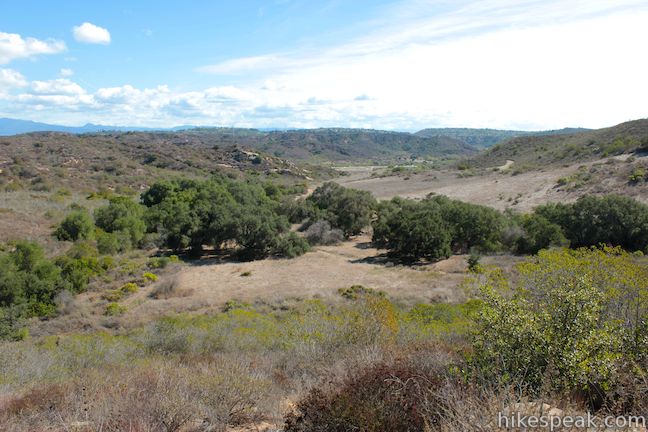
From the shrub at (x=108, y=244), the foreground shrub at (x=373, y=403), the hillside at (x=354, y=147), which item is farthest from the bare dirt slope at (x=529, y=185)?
the hillside at (x=354, y=147)

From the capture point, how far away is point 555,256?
7.61 m

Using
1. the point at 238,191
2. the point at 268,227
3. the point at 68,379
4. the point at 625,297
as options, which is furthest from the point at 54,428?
the point at 238,191

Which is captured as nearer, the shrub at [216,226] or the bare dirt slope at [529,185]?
the shrub at [216,226]

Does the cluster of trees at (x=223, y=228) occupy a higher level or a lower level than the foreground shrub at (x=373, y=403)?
lower

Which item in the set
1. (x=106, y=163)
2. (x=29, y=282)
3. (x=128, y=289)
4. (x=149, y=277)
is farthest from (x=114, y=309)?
(x=106, y=163)

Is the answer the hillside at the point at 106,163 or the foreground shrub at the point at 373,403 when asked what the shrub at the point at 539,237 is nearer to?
the foreground shrub at the point at 373,403

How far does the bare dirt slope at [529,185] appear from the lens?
35.4m

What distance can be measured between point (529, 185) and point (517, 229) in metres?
21.3

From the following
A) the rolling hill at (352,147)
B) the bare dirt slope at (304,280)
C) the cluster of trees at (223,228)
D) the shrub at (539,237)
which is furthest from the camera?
the rolling hill at (352,147)

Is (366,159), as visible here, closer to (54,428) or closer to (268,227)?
(268,227)

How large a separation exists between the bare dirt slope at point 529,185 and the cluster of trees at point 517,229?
10089 millimetres

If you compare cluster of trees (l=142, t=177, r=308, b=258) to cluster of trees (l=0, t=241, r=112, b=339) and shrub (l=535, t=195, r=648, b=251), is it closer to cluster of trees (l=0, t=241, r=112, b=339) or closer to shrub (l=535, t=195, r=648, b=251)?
cluster of trees (l=0, t=241, r=112, b=339)

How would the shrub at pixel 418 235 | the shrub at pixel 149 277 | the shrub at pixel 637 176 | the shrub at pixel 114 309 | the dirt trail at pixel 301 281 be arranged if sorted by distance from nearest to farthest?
the shrub at pixel 114 309, the dirt trail at pixel 301 281, the shrub at pixel 149 277, the shrub at pixel 418 235, the shrub at pixel 637 176

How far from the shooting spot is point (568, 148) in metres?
59.2
